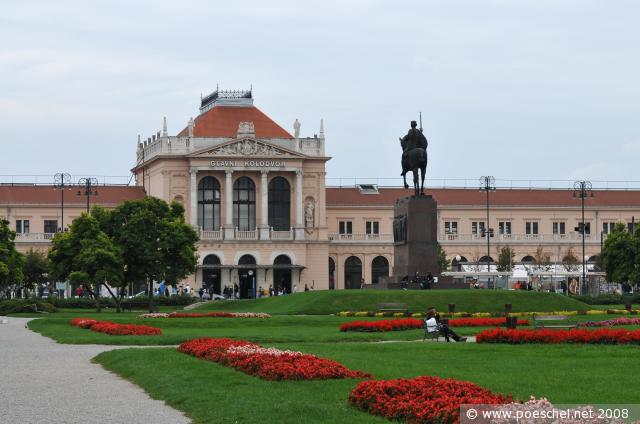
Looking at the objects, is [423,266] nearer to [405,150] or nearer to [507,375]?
[405,150]

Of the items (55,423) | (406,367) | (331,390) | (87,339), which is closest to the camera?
(55,423)

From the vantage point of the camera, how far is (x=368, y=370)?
27266 mm

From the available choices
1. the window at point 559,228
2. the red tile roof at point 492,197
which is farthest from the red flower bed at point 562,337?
the window at point 559,228

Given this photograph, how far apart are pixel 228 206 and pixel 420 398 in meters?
113

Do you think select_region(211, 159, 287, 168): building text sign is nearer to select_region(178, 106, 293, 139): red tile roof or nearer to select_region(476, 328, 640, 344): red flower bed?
select_region(178, 106, 293, 139): red tile roof

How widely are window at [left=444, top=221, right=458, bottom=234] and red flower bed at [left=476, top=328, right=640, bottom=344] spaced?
106099 millimetres

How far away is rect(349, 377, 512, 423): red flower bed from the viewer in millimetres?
18141

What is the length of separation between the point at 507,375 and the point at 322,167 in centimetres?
10978

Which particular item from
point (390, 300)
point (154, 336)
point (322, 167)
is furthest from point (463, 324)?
point (322, 167)

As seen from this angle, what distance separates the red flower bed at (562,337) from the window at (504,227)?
10723 centimetres

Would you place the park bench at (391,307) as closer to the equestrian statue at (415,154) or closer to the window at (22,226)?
the equestrian statue at (415,154)

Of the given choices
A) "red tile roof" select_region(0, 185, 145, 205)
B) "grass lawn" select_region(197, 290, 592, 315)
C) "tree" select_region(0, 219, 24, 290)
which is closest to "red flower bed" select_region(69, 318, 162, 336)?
"grass lawn" select_region(197, 290, 592, 315)

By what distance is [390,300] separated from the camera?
67062mm

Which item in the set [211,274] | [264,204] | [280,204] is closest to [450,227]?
[280,204]
